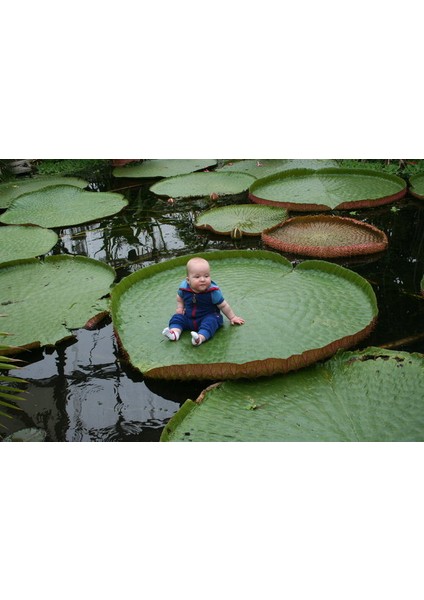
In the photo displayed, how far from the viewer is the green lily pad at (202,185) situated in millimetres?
5082

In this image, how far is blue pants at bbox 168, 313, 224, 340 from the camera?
2.50 metres

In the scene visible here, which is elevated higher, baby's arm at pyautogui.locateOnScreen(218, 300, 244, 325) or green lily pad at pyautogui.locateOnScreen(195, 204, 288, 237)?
green lily pad at pyautogui.locateOnScreen(195, 204, 288, 237)

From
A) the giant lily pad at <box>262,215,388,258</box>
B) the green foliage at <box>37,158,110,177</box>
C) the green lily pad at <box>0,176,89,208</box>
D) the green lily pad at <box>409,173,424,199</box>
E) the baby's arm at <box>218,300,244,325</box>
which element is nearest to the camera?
the baby's arm at <box>218,300,244,325</box>

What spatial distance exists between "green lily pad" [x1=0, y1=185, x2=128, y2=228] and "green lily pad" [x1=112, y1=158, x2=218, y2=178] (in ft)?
2.60

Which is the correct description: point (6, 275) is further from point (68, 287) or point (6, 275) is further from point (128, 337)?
point (128, 337)

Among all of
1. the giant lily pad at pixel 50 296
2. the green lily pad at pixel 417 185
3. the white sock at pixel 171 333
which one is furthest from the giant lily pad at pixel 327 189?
the white sock at pixel 171 333

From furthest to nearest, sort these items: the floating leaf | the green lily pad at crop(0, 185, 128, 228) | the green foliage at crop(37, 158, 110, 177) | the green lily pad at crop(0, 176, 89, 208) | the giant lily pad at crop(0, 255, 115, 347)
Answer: the green foliage at crop(37, 158, 110, 177), the green lily pad at crop(0, 176, 89, 208), the green lily pad at crop(0, 185, 128, 228), the giant lily pad at crop(0, 255, 115, 347), the floating leaf

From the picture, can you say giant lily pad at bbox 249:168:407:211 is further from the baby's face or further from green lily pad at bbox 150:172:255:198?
the baby's face

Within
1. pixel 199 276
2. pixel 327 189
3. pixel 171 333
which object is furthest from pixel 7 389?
pixel 327 189

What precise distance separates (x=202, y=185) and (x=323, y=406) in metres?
3.59

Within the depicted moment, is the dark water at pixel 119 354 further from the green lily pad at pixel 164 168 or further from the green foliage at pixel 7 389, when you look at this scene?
the green lily pad at pixel 164 168

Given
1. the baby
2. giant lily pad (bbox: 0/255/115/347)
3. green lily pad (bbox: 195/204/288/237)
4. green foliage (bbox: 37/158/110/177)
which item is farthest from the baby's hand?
green foliage (bbox: 37/158/110/177)

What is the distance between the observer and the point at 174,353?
2.47 metres

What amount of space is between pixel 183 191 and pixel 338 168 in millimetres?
1537
